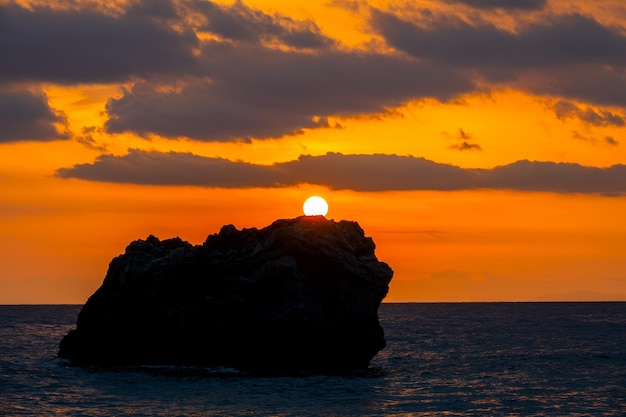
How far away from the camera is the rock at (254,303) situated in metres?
69.1

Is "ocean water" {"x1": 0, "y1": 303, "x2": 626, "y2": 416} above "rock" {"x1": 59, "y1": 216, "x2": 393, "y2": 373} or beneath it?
beneath

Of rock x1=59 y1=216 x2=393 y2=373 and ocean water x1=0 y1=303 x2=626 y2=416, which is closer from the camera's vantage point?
ocean water x1=0 y1=303 x2=626 y2=416

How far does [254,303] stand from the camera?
228ft

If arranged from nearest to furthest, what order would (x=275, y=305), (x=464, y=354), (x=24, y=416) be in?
1. (x=24, y=416)
2. (x=275, y=305)
3. (x=464, y=354)

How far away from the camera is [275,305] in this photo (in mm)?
69312

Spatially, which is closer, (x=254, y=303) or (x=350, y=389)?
(x=350, y=389)

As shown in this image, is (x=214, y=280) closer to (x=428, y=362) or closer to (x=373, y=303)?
(x=373, y=303)

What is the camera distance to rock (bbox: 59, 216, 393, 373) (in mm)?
69125

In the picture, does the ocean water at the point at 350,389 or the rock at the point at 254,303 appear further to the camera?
the rock at the point at 254,303

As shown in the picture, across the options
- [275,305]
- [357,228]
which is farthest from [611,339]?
[275,305]

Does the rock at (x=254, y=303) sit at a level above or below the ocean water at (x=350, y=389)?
above

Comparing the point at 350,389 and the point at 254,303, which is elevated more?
the point at 254,303

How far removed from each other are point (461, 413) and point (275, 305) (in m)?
20.1

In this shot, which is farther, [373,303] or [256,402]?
[373,303]
